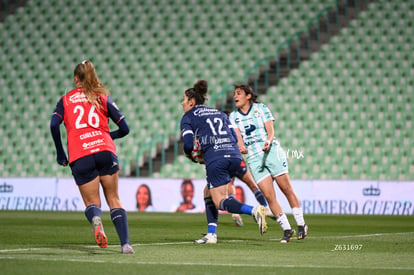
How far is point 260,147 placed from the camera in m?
10.9

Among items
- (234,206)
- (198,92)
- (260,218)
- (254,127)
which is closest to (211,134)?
(198,92)

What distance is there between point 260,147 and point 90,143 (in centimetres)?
343

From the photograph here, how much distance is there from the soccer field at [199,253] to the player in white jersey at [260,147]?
0.71 m

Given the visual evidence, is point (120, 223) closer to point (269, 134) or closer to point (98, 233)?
point (98, 233)

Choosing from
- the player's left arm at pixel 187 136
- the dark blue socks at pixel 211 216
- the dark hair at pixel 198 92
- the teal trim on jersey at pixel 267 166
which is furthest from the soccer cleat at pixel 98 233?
the teal trim on jersey at pixel 267 166

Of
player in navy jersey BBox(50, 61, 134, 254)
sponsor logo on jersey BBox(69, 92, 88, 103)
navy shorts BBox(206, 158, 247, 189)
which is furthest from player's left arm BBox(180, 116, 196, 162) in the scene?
sponsor logo on jersey BBox(69, 92, 88, 103)

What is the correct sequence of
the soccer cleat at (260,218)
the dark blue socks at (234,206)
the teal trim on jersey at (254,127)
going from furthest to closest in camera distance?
1. the teal trim on jersey at (254,127)
2. the dark blue socks at (234,206)
3. the soccer cleat at (260,218)

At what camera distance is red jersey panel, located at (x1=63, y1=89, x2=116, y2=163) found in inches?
318

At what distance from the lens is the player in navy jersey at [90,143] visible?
8078mm

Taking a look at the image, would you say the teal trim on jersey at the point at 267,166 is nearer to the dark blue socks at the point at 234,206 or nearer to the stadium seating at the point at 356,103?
the dark blue socks at the point at 234,206

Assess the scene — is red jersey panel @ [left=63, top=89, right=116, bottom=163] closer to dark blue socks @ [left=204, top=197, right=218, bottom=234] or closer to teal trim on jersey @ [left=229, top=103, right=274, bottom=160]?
dark blue socks @ [left=204, top=197, right=218, bottom=234]

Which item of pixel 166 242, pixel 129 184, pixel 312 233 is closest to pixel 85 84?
pixel 166 242

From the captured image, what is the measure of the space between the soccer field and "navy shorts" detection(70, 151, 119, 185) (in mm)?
831

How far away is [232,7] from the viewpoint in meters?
28.7
